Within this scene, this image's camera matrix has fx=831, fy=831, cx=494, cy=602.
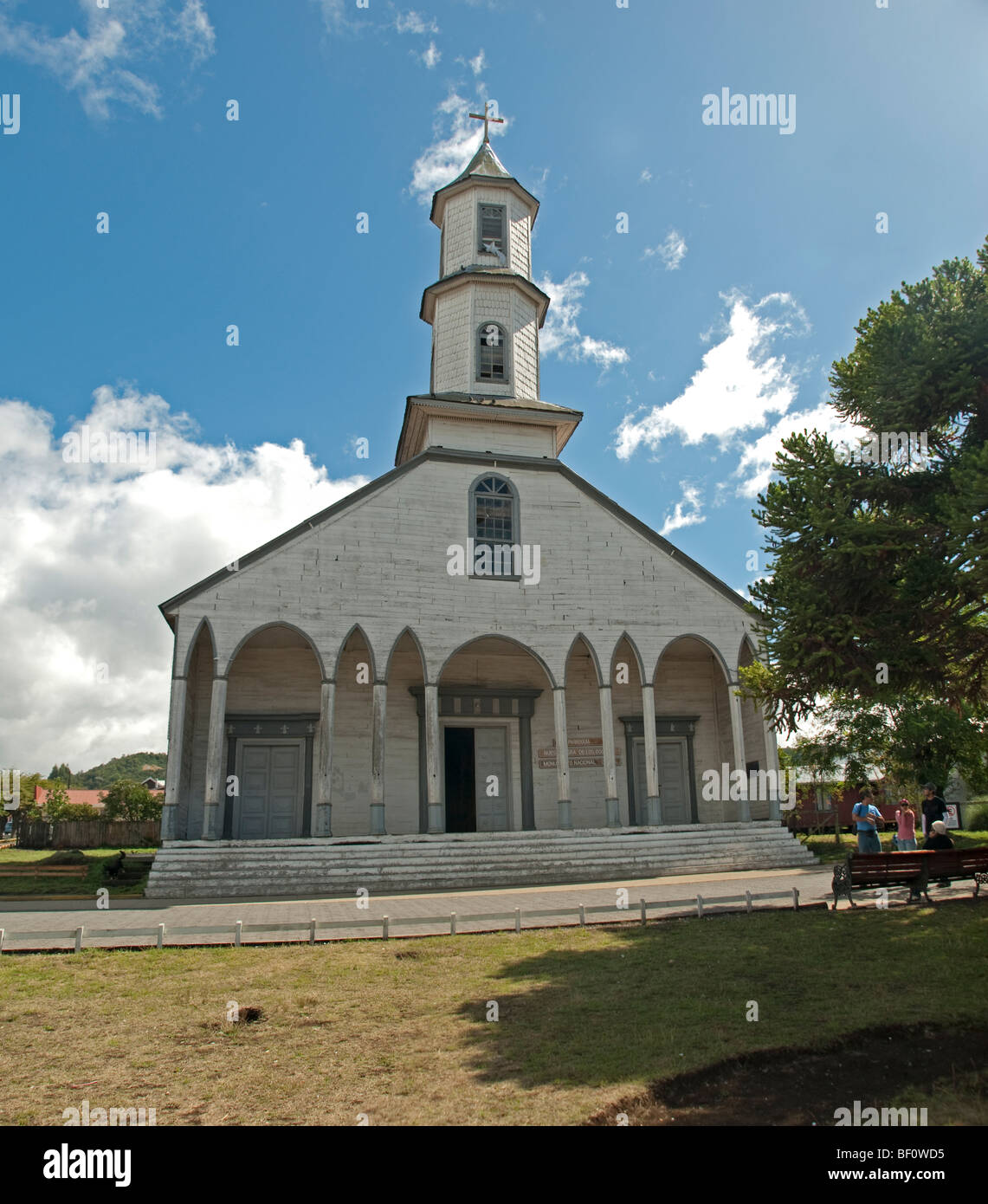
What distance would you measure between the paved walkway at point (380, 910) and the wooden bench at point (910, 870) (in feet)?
1.50

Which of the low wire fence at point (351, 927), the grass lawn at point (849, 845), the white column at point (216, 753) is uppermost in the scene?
the white column at point (216, 753)

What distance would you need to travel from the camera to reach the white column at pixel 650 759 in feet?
70.5

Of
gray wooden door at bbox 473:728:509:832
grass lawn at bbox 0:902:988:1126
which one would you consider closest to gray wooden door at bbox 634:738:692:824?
gray wooden door at bbox 473:728:509:832

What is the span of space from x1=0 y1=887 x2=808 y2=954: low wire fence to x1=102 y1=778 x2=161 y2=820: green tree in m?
32.1

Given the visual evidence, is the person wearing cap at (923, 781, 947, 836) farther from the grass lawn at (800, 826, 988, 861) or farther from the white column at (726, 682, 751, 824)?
the white column at (726, 682, 751, 824)

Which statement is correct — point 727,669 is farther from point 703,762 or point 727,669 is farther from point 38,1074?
point 38,1074

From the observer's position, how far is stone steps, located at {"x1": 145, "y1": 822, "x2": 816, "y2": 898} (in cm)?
1711

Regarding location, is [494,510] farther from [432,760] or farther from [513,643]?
[432,760]

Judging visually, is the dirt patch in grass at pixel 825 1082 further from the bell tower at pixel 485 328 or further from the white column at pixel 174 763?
the bell tower at pixel 485 328

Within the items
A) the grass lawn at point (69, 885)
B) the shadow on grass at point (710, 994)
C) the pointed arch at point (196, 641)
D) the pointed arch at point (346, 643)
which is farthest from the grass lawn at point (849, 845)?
the grass lawn at point (69, 885)

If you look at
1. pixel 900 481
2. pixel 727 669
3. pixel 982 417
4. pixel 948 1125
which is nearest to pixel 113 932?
pixel 948 1125

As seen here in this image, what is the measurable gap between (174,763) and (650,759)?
11.9 metres

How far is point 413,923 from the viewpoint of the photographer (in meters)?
11.0

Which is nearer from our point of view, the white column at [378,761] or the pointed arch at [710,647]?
the white column at [378,761]
